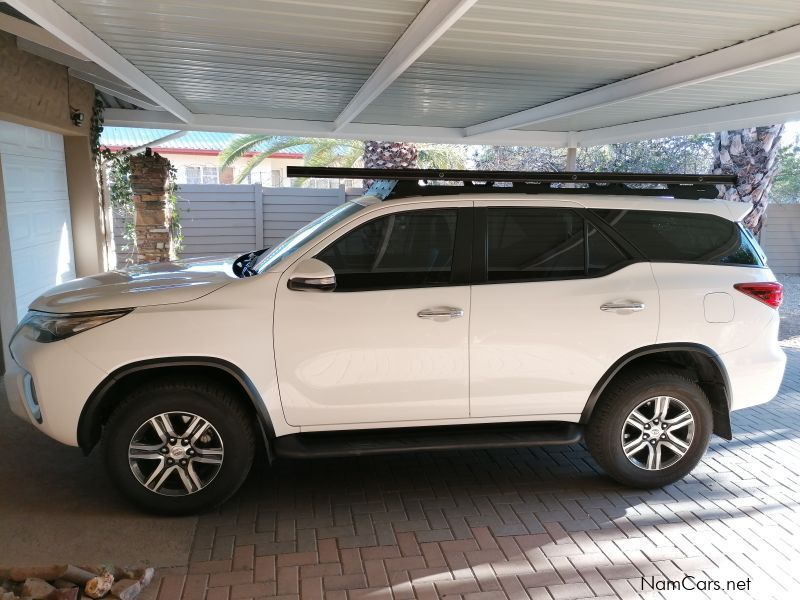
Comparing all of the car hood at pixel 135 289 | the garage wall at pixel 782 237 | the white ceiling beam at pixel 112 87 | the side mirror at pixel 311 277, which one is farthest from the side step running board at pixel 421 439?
the garage wall at pixel 782 237

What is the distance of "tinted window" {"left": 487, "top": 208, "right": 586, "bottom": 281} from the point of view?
4246 mm

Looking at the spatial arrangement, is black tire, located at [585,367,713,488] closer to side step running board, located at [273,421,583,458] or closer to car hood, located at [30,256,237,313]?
side step running board, located at [273,421,583,458]

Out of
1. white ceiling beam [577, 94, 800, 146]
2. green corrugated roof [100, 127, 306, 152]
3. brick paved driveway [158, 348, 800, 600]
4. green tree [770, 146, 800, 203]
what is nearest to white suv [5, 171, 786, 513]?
brick paved driveway [158, 348, 800, 600]

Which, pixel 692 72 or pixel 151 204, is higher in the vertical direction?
pixel 692 72

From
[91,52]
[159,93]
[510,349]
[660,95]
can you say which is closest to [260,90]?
[159,93]

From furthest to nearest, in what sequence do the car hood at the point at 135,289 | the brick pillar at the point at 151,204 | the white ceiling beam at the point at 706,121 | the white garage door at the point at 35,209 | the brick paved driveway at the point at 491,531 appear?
the brick pillar at the point at 151,204, the white ceiling beam at the point at 706,121, the white garage door at the point at 35,209, the car hood at the point at 135,289, the brick paved driveway at the point at 491,531

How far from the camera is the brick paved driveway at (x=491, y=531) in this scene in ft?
11.2

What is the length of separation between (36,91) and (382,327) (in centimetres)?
522

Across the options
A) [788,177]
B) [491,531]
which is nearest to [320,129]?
[491,531]

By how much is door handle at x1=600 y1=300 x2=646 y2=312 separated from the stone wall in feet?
18.4

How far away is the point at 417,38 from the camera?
15.3 feet

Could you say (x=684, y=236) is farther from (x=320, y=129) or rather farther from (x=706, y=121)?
(x=320, y=129)

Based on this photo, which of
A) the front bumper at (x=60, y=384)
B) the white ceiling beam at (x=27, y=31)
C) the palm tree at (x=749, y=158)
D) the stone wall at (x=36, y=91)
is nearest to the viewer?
the front bumper at (x=60, y=384)

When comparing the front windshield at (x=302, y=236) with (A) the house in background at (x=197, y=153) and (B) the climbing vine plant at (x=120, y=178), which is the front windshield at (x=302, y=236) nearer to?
(B) the climbing vine plant at (x=120, y=178)
